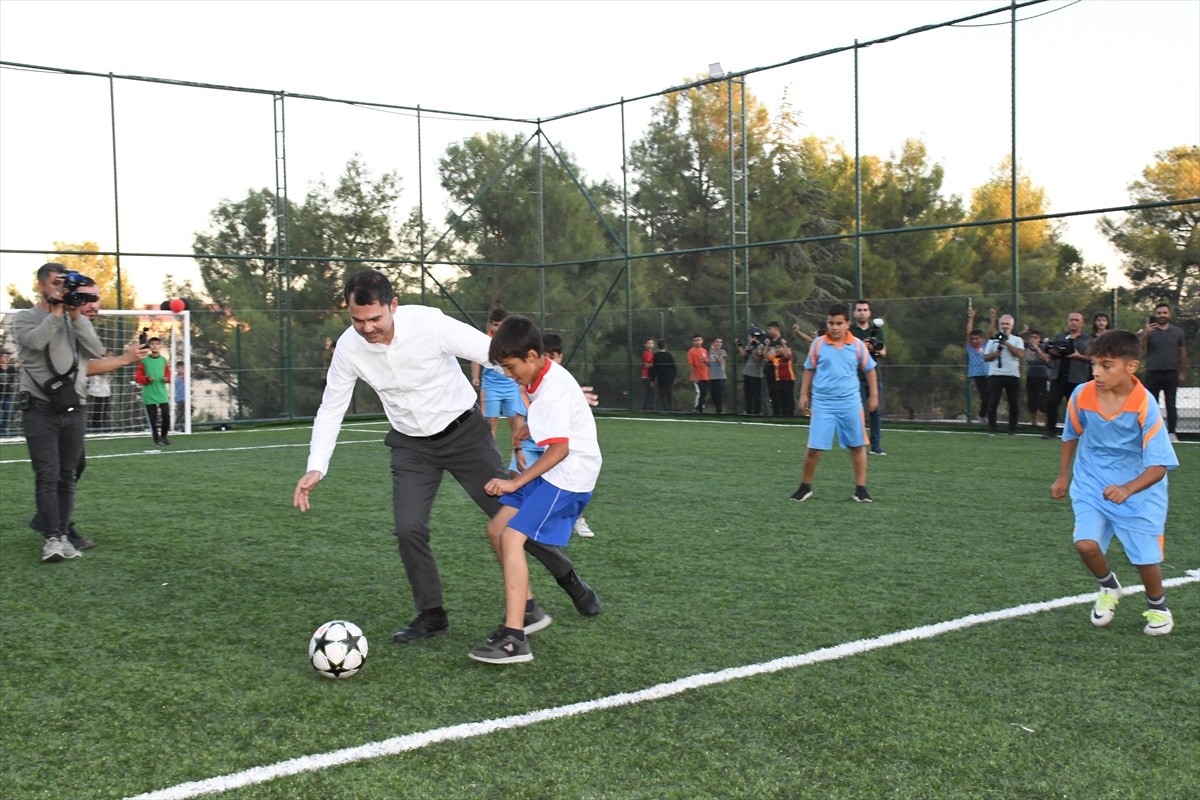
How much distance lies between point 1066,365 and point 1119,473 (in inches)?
424

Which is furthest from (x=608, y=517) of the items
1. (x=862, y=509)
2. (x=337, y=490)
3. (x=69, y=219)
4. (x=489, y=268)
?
(x=489, y=268)

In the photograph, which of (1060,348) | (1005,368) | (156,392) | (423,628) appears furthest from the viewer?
(156,392)

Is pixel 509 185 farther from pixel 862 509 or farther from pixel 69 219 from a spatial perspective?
pixel 862 509

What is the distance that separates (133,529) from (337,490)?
2263 mm

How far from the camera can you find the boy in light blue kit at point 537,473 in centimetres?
479

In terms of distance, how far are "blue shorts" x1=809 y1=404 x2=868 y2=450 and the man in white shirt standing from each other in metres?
4.69

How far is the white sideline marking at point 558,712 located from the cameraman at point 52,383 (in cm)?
439

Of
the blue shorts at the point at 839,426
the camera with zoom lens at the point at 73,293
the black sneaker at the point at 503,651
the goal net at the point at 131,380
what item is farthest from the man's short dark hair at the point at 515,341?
the goal net at the point at 131,380

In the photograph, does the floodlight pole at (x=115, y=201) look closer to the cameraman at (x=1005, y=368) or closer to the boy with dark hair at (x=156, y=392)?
the boy with dark hair at (x=156, y=392)

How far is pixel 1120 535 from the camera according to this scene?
5250 mm

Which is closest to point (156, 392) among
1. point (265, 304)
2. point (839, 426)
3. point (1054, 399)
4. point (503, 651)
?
point (265, 304)

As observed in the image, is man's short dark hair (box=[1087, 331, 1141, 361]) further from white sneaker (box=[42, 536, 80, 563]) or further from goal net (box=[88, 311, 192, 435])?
goal net (box=[88, 311, 192, 435])

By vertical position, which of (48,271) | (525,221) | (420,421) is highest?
(525,221)

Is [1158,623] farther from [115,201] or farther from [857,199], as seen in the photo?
[115,201]
